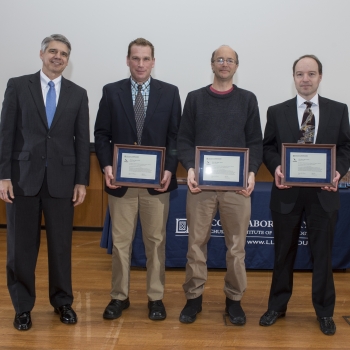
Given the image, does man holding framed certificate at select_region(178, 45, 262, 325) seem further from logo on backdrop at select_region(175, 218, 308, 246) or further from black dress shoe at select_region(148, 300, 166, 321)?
logo on backdrop at select_region(175, 218, 308, 246)

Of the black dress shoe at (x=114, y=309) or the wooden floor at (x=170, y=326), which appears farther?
the black dress shoe at (x=114, y=309)

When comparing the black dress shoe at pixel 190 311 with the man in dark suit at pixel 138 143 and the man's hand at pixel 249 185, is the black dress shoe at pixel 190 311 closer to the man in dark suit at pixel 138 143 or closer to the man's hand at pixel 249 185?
the man in dark suit at pixel 138 143

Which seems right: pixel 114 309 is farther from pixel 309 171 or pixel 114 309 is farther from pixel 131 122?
pixel 309 171

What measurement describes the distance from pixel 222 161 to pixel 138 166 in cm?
47

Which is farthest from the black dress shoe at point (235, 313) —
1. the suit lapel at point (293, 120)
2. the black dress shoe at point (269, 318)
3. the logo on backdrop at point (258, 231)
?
the logo on backdrop at point (258, 231)

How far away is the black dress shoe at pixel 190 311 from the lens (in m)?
2.81

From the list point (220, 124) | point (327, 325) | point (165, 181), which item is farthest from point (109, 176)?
point (327, 325)

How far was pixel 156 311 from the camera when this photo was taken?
2863mm

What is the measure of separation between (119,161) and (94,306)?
997mm

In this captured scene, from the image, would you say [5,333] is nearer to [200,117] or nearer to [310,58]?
[200,117]

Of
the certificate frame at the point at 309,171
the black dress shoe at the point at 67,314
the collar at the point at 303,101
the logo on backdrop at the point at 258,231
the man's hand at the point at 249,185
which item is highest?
the collar at the point at 303,101

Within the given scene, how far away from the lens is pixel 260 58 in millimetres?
5215

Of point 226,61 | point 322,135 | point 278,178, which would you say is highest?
point 226,61

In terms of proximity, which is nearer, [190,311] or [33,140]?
[33,140]
